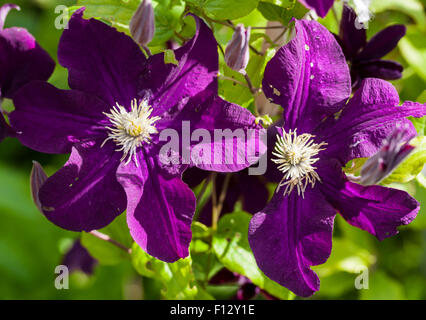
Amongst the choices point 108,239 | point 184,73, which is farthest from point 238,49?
point 108,239

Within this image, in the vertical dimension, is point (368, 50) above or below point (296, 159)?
above

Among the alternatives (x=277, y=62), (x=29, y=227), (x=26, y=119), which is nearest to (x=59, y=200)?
(x=26, y=119)

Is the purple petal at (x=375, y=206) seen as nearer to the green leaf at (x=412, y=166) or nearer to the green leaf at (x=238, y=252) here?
the green leaf at (x=412, y=166)

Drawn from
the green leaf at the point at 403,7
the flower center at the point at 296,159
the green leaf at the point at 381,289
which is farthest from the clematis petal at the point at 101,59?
the green leaf at the point at 381,289

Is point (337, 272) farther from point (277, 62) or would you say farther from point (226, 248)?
point (277, 62)

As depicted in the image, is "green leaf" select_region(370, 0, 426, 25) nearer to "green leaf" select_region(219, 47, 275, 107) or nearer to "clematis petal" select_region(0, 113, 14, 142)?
"green leaf" select_region(219, 47, 275, 107)

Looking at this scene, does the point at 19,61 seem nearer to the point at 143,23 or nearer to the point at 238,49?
the point at 143,23

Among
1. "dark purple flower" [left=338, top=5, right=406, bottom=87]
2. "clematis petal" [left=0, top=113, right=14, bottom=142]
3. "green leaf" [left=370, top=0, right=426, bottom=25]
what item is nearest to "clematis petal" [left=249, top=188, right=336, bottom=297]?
"dark purple flower" [left=338, top=5, right=406, bottom=87]
